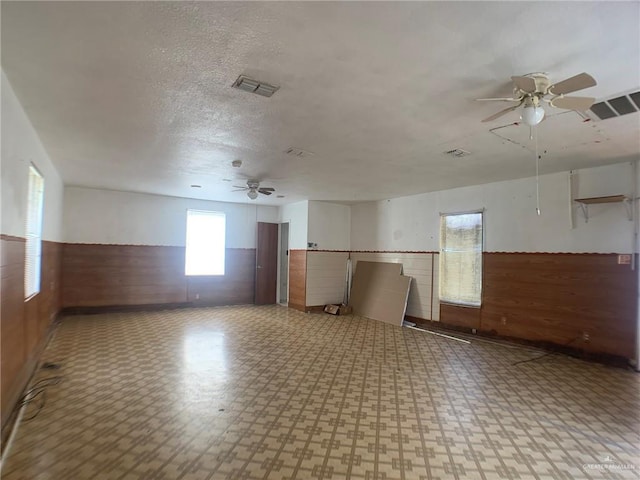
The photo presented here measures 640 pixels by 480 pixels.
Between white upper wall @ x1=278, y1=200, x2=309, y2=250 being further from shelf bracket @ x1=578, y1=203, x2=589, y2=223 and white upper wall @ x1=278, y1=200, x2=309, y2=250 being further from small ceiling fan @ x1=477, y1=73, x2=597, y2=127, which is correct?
small ceiling fan @ x1=477, y1=73, x2=597, y2=127

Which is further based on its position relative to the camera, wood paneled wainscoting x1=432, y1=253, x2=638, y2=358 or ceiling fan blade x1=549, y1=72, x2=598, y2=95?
wood paneled wainscoting x1=432, y1=253, x2=638, y2=358

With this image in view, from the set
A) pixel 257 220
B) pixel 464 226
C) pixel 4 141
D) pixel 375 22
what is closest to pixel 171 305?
pixel 257 220

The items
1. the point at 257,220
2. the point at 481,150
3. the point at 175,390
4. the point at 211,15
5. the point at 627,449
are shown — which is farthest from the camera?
the point at 257,220

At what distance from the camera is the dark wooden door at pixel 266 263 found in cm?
919

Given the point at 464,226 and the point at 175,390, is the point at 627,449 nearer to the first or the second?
the point at 175,390

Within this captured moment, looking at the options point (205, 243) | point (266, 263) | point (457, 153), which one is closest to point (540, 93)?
point (457, 153)

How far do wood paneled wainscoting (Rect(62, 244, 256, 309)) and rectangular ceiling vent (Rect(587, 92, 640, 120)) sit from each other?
7.61m

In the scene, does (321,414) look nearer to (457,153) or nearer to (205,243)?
(457,153)

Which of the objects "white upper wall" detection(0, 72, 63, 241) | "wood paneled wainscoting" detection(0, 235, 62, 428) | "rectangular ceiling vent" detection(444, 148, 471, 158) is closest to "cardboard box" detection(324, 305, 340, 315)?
"rectangular ceiling vent" detection(444, 148, 471, 158)

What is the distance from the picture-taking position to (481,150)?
4.23 meters

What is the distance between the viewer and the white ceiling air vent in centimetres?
433

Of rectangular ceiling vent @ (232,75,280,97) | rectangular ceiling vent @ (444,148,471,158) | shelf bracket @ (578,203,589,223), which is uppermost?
rectangular ceiling vent @ (444,148,471,158)

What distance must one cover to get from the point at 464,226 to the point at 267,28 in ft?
17.8

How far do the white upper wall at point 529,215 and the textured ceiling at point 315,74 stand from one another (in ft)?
1.49
